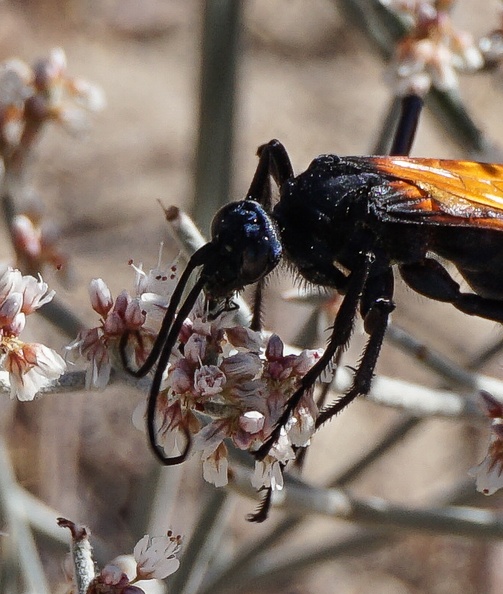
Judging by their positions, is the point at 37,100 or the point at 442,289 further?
the point at 37,100

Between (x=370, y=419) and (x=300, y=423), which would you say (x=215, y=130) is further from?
(x=370, y=419)

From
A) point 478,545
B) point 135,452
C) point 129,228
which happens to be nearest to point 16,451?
point 135,452

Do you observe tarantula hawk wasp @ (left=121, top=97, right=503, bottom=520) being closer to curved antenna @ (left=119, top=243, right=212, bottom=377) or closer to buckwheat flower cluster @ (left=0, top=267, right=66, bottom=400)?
curved antenna @ (left=119, top=243, right=212, bottom=377)

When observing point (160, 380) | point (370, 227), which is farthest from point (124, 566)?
point (370, 227)

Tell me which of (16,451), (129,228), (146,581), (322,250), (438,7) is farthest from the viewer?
(129,228)

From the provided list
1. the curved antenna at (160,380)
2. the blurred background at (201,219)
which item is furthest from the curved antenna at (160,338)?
the blurred background at (201,219)

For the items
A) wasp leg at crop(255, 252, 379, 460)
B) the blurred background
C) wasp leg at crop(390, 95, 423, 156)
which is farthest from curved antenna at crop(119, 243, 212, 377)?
wasp leg at crop(390, 95, 423, 156)

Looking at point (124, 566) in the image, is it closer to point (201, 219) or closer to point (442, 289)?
point (442, 289)
